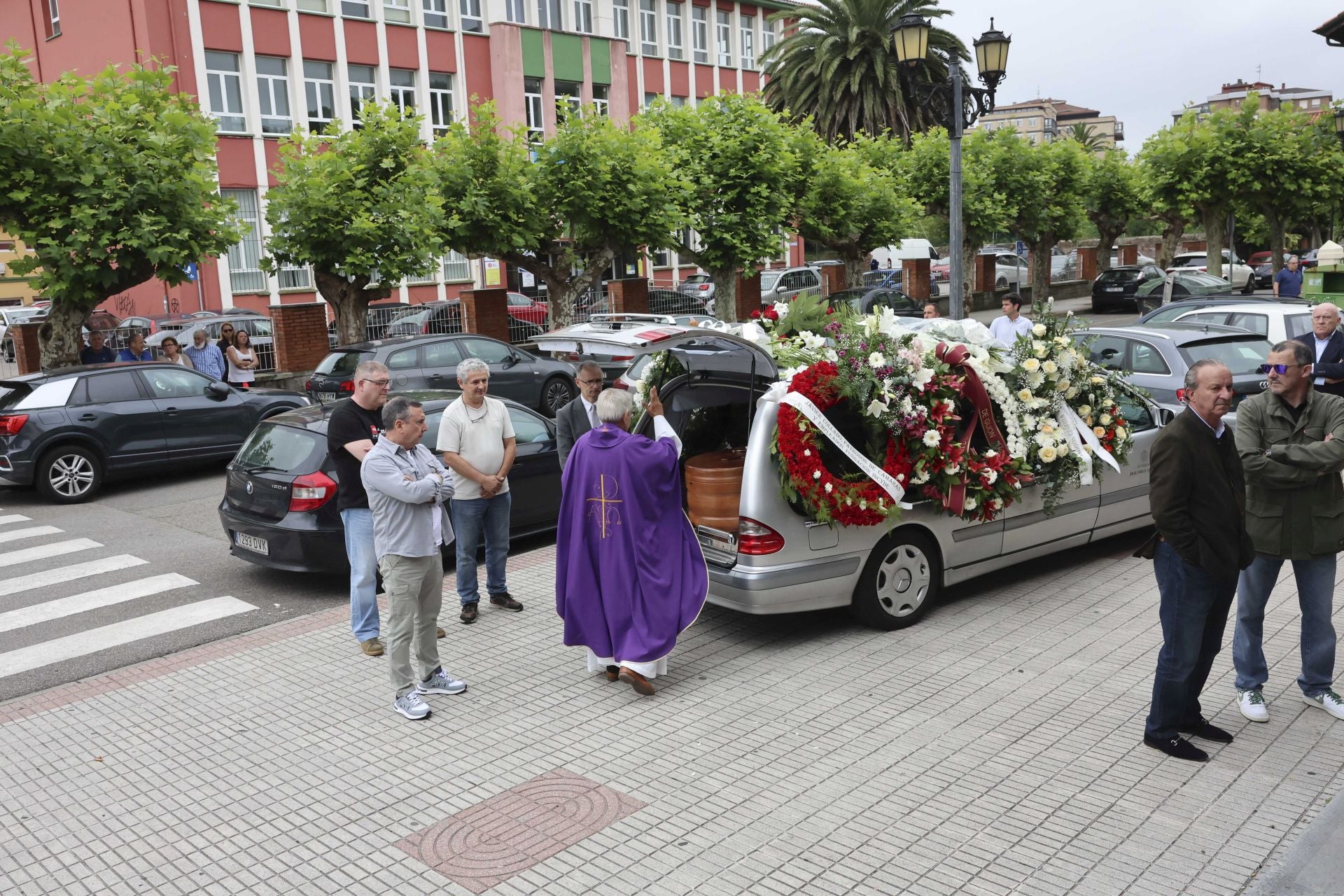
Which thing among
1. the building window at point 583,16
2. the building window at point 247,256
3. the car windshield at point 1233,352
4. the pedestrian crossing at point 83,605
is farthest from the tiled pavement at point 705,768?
the building window at point 583,16

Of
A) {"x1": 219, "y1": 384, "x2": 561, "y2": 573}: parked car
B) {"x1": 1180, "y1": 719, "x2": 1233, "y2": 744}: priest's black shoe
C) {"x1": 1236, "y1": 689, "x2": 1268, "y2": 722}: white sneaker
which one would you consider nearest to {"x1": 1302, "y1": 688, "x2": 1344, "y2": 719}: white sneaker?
{"x1": 1236, "y1": 689, "x2": 1268, "y2": 722}: white sneaker

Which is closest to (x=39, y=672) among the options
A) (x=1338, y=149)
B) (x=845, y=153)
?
(x=845, y=153)

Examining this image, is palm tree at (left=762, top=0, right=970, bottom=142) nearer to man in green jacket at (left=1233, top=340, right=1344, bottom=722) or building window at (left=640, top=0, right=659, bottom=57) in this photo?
building window at (left=640, top=0, right=659, bottom=57)

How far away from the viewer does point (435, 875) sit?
4.61 meters

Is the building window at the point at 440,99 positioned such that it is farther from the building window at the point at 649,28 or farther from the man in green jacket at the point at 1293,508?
the man in green jacket at the point at 1293,508

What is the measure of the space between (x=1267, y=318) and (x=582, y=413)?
1031 centimetres

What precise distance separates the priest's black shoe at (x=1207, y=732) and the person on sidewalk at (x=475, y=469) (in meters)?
4.42

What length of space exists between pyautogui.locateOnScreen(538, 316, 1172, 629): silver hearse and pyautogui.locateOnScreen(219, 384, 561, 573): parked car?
2.23 m

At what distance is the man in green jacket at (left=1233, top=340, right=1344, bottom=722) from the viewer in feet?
18.2

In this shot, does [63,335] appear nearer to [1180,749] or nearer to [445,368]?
[445,368]

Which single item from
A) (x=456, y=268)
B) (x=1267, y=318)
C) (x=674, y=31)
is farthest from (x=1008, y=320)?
(x=674, y=31)

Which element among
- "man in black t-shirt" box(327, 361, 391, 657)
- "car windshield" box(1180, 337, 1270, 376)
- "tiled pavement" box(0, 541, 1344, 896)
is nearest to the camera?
"tiled pavement" box(0, 541, 1344, 896)

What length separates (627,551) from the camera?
6.37 metres

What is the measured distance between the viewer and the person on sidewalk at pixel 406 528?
19.8ft
